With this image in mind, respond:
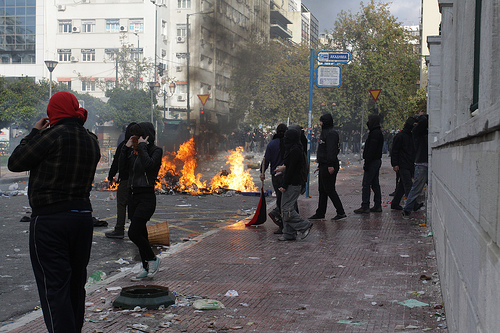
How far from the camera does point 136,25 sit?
75.3m

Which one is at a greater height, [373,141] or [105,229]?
[373,141]

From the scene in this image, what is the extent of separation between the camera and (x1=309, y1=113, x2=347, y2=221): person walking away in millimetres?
11930

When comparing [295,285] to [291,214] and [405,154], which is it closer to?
[291,214]

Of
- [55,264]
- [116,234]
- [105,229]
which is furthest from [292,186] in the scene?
[55,264]

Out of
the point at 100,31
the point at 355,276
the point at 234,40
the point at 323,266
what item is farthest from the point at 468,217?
the point at 100,31

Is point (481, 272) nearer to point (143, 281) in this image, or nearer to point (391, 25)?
point (143, 281)

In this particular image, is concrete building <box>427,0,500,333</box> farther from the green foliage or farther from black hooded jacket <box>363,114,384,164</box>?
the green foliage

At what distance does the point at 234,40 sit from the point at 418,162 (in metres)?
13.3

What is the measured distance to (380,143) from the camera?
1267 cm

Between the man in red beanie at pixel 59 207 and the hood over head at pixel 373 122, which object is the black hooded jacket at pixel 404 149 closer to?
the hood over head at pixel 373 122

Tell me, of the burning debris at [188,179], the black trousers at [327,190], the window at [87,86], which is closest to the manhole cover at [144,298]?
the black trousers at [327,190]

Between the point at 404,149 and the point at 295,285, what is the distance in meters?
7.15

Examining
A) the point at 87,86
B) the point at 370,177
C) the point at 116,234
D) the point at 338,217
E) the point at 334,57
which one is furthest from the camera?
the point at 87,86

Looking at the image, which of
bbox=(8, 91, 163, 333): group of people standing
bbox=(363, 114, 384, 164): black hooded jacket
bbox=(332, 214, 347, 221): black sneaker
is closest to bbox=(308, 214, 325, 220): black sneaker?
bbox=(332, 214, 347, 221): black sneaker
